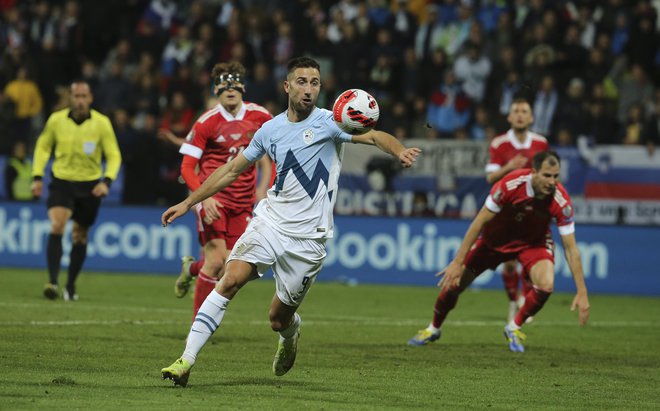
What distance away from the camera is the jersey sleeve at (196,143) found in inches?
466

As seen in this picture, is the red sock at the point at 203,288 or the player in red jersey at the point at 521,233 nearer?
the red sock at the point at 203,288

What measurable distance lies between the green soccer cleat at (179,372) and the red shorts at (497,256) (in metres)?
4.60

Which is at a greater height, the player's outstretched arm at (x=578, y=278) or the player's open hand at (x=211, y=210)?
the player's open hand at (x=211, y=210)

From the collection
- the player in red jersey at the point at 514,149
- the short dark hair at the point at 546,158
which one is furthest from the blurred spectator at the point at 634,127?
the short dark hair at the point at 546,158

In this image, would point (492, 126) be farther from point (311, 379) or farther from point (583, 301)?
point (311, 379)

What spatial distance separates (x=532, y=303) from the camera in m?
12.3

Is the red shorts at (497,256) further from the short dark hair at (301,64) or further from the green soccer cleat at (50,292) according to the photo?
the green soccer cleat at (50,292)

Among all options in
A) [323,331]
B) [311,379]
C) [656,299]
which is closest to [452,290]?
[323,331]

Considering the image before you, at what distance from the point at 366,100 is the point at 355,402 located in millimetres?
2197

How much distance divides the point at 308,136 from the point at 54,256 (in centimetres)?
773

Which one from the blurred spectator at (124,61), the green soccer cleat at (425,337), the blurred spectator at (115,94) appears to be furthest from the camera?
the blurred spectator at (124,61)

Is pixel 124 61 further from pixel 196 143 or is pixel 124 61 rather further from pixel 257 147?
pixel 257 147

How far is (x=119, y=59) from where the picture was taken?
85.1 feet

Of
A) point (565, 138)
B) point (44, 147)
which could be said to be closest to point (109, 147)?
point (44, 147)
